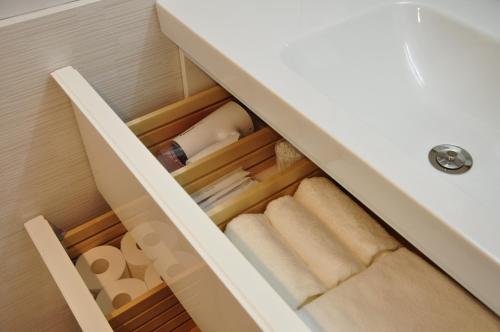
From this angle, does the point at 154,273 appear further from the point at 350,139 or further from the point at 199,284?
the point at 350,139

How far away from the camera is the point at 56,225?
1.09 m

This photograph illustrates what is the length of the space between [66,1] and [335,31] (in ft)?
1.56

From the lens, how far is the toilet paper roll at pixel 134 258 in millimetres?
1085

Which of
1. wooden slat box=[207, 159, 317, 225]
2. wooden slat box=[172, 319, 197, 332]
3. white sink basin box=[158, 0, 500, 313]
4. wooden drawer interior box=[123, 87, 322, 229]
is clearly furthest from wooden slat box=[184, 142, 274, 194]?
wooden slat box=[172, 319, 197, 332]

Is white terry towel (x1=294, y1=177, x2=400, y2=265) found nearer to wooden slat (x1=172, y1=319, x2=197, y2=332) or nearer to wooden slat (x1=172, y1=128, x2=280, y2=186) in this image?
wooden slat (x1=172, y1=128, x2=280, y2=186)

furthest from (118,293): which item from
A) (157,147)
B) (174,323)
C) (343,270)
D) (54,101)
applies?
(343,270)

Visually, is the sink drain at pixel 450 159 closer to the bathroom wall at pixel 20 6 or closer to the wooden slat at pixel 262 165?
the wooden slat at pixel 262 165

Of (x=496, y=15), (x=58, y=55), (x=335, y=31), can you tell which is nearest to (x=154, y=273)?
(x=58, y=55)

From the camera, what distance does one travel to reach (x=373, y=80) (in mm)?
805

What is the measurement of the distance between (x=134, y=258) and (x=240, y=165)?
0.37 metres

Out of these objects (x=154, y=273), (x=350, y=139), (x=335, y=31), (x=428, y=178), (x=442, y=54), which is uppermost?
(x=154, y=273)

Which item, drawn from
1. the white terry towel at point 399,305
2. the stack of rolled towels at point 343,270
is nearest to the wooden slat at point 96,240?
the stack of rolled towels at point 343,270

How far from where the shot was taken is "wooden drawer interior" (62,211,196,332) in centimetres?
93

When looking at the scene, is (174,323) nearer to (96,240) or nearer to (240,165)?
(96,240)
